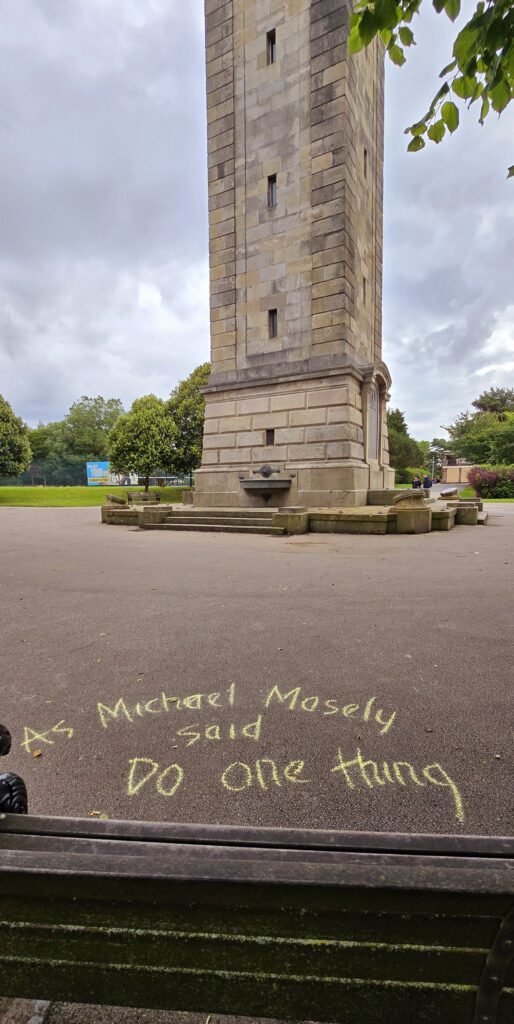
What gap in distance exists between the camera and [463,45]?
→ 2035mm

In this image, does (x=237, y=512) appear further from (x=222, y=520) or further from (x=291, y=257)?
(x=291, y=257)

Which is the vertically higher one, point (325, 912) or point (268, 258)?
point (268, 258)

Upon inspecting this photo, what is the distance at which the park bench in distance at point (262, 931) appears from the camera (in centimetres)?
89

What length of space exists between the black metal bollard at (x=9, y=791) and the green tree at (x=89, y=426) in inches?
3122

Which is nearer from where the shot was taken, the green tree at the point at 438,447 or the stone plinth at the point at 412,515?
the stone plinth at the point at 412,515

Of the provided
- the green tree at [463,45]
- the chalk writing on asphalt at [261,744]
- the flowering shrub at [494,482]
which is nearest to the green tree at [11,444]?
the flowering shrub at [494,482]

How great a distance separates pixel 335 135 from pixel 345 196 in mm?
1831

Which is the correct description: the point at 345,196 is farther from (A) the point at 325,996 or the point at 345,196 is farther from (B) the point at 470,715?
(A) the point at 325,996

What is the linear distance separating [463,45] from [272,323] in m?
14.7

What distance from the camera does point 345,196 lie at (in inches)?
563

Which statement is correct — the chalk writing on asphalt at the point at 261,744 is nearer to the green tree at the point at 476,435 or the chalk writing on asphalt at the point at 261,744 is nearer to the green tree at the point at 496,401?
the green tree at the point at 476,435

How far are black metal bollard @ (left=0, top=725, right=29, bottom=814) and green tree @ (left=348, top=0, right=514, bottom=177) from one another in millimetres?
3055

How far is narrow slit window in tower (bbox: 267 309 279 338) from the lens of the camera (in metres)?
16.0

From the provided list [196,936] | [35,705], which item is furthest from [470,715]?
[35,705]
